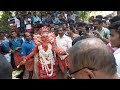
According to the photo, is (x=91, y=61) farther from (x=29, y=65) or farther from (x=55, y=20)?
(x=55, y=20)

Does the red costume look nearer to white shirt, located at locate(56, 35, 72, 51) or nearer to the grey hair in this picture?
white shirt, located at locate(56, 35, 72, 51)

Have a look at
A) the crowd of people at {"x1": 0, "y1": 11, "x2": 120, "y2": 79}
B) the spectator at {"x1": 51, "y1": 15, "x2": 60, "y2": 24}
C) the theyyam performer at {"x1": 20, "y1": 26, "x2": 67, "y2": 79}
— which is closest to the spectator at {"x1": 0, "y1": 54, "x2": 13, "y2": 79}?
the crowd of people at {"x1": 0, "y1": 11, "x2": 120, "y2": 79}

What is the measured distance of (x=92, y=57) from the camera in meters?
1.14

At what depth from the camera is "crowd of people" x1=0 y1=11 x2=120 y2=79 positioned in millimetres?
1161

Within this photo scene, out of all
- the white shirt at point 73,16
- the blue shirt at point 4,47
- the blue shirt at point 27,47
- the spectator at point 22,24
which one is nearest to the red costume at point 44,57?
the blue shirt at point 27,47

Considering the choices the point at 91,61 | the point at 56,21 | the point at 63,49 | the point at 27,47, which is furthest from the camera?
the point at 56,21

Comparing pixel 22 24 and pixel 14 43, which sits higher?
pixel 22 24

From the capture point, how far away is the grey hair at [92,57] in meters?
1.15

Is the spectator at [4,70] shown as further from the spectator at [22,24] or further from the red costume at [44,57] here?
the spectator at [22,24]

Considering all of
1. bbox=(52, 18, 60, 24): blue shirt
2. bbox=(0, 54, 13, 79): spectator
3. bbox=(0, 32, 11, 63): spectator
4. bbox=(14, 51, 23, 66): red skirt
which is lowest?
bbox=(14, 51, 23, 66): red skirt

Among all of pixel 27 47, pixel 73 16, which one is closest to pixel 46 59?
pixel 27 47

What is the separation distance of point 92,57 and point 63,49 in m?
4.63

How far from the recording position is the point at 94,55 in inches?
45.3
